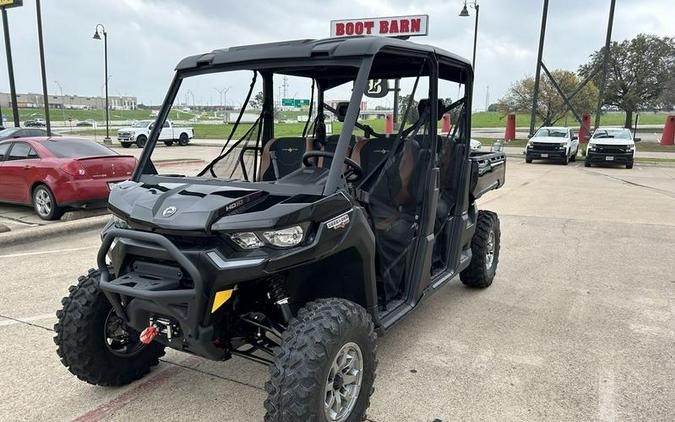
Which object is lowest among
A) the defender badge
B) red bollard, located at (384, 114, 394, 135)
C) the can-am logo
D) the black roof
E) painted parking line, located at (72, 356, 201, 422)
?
painted parking line, located at (72, 356, 201, 422)

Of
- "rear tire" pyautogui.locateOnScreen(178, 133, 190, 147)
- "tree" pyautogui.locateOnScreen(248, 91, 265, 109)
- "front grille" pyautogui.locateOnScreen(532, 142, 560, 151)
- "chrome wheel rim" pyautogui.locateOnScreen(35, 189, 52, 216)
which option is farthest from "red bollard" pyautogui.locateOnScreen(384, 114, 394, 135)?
"rear tire" pyautogui.locateOnScreen(178, 133, 190, 147)

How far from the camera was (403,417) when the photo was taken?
3.03m

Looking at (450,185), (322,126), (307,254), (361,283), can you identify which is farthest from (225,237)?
(450,185)

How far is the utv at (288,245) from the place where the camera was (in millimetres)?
2449

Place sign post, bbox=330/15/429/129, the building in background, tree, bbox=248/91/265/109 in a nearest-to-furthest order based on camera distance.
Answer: tree, bbox=248/91/265/109
sign post, bbox=330/15/429/129
the building in background

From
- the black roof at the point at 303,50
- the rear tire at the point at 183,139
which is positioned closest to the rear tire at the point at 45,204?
the black roof at the point at 303,50

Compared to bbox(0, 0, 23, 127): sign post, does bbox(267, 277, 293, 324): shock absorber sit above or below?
below

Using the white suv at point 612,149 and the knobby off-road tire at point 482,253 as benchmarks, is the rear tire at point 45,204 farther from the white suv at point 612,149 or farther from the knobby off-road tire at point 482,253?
the white suv at point 612,149

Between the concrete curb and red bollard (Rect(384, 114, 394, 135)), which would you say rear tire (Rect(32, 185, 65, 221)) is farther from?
red bollard (Rect(384, 114, 394, 135))

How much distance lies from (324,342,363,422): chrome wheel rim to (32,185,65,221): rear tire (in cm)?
749

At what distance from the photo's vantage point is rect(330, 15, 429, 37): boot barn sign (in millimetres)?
19000

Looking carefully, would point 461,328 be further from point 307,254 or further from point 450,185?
point 307,254

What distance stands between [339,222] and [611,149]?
19594mm

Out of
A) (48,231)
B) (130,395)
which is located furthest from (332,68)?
(48,231)
